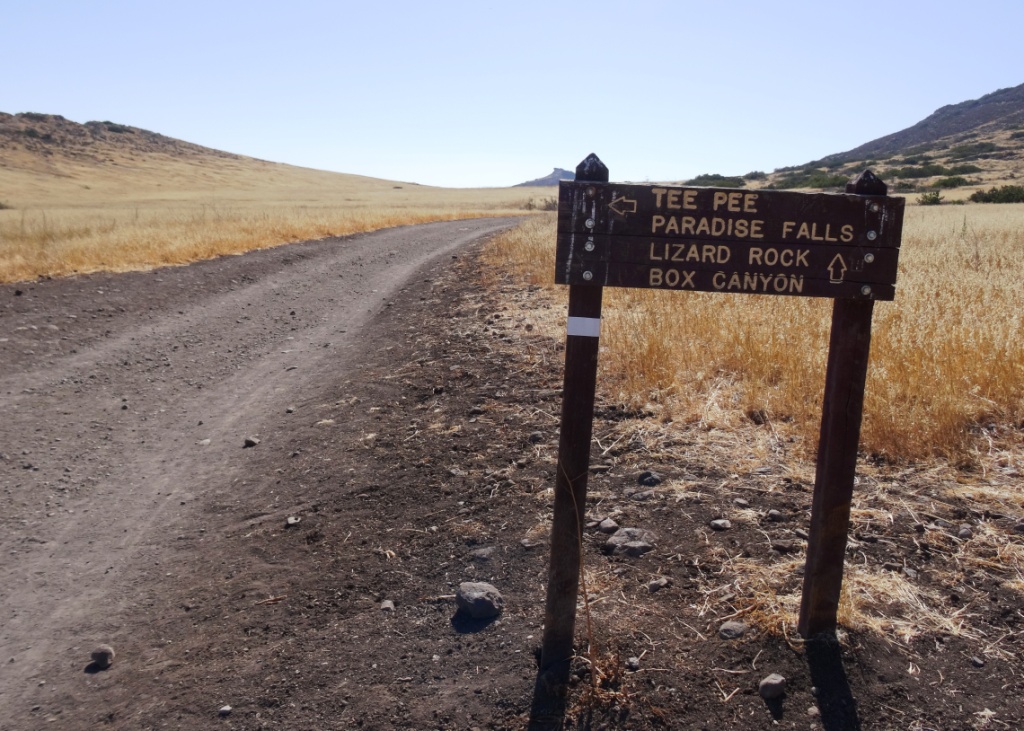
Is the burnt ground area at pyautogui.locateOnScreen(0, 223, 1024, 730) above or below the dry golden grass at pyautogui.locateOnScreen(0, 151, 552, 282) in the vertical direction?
below

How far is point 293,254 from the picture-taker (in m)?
16.7

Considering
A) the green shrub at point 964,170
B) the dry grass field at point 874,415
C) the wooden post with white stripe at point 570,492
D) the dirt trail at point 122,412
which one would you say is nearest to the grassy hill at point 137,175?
the green shrub at point 964,170

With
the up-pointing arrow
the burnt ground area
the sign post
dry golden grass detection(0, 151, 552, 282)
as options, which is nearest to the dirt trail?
the burnt ground area

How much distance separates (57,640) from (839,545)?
337cm

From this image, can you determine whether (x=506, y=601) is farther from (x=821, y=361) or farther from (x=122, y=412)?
(x=122, y=412)

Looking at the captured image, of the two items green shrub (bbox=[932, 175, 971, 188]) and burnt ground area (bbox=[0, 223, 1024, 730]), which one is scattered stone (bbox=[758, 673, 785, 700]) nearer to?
burnt ground area (bbox=[0, 223, 1024, 730])

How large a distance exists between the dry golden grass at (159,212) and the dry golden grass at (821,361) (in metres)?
9.01

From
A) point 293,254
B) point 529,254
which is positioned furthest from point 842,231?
point 293,254

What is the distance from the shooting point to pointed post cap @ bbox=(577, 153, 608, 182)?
2.68 meters

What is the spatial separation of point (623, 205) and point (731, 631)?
166 centimetres

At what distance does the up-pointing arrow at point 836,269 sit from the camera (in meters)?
2.71

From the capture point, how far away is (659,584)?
11.1 ft

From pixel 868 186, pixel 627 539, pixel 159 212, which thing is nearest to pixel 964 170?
pixel 159 212

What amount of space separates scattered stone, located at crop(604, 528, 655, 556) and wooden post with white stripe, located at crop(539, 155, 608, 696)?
0.77 metres
